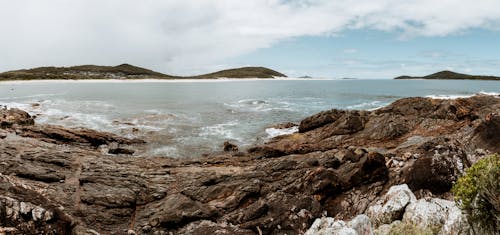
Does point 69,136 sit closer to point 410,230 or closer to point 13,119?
point 13,119

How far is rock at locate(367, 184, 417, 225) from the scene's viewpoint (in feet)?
36.6

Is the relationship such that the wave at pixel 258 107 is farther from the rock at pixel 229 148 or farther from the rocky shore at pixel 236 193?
the rocky shore at pixel 236 193

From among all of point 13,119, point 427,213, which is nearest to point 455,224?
point 427,213

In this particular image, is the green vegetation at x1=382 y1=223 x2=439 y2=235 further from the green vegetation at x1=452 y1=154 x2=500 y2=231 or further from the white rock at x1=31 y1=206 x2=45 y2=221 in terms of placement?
the white rock at x1=31 y1=206 x2=45 y2=221

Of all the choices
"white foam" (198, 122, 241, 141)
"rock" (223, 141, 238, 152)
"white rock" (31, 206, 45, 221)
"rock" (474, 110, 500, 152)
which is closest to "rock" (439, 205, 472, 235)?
"rock" (474, 110, 500, 152)

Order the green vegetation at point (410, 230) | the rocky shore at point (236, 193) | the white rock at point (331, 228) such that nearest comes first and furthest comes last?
the white rock at point (331, 228) → the green vegetation at point (410, 230) → the rocky shore at point (236, 193)

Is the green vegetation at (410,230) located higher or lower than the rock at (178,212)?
higher

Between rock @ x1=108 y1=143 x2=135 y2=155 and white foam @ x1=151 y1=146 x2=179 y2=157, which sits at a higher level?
rock @ x1=108 y1=143 x2=135 y2=155

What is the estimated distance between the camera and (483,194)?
25.6 ft

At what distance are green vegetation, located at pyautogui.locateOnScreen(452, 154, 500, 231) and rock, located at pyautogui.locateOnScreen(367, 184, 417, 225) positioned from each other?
299 cm

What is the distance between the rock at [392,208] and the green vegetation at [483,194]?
118 inches

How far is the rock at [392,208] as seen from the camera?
36.6ft

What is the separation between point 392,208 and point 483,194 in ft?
12.5

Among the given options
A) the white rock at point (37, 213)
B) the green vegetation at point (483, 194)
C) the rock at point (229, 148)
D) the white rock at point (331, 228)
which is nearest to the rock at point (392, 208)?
the white rock at point (331, 228)
